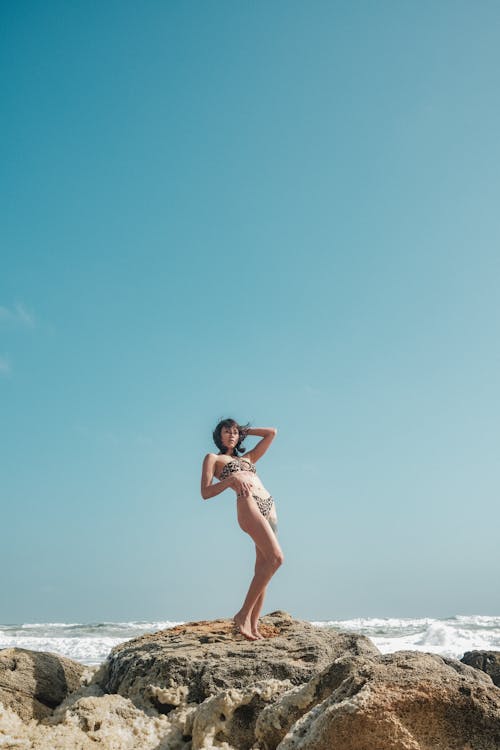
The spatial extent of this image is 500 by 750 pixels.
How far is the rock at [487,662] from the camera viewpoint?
26.0 ft

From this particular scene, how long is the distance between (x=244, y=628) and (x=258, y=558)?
724 mm

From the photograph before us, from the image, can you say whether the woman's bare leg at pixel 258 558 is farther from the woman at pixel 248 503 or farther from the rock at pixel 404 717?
the rock at pixel 404 717

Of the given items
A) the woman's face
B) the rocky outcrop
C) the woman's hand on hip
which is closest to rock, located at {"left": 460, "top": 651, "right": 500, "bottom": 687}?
the rocky outcrop

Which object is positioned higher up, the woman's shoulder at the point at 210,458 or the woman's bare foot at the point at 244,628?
the woman's shoulder at the point at 210,458

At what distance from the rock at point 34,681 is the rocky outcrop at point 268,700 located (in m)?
0.13

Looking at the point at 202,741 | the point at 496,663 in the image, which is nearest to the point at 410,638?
the point at 496,663

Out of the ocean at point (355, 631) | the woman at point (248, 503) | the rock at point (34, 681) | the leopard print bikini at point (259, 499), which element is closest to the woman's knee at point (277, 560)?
the woman at point (248, 503)

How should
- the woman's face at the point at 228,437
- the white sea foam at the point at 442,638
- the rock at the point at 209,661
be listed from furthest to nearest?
1. the white sea foam at the point at 442,638
2. the woman's face at the point at 228,437
3. the rock at the point at 209,661

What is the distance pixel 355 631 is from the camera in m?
19.0

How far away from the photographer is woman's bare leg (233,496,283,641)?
6.63 meters

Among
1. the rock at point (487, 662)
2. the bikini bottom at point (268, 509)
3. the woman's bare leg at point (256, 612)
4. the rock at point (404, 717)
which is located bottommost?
the rock at point (404, 717)

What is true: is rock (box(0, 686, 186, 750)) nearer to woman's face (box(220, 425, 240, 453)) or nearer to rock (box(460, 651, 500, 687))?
woman's face (box(220, 425, 240, 453))

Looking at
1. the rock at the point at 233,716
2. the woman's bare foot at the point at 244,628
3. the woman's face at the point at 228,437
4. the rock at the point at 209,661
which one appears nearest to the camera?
the rock at the point at 233,716

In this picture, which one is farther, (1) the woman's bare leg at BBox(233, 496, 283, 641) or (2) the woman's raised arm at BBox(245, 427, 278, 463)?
(2) the woman's raised arm at BBox(245, 427, 278, 463)
